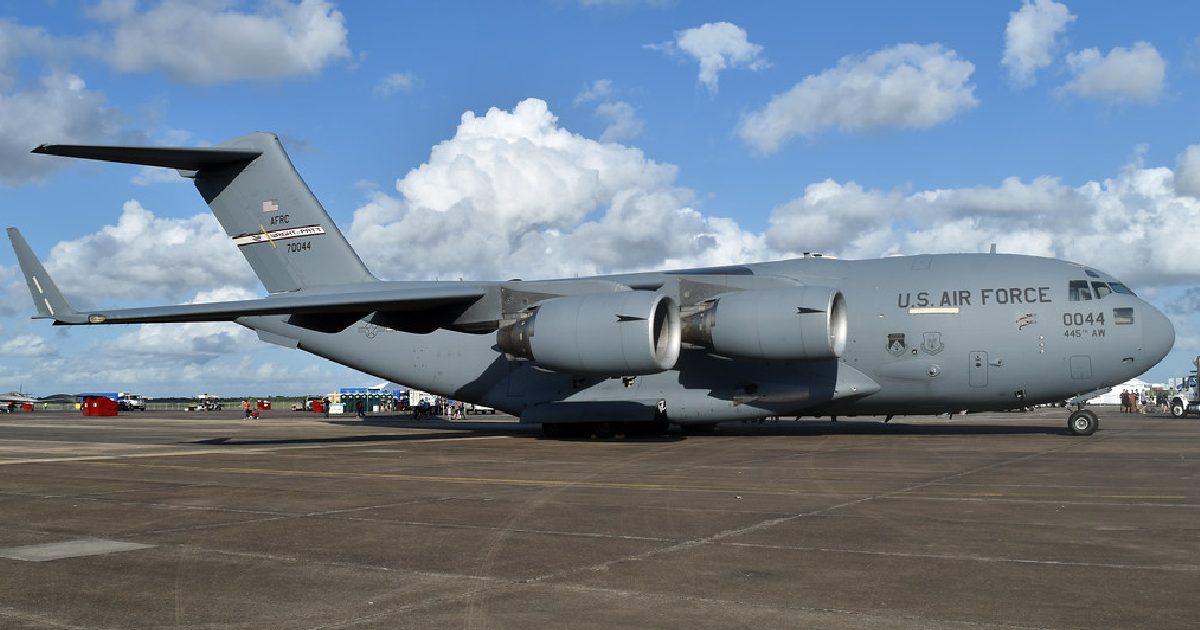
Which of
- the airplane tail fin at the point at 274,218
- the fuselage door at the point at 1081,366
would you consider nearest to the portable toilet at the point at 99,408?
the airplane tail fin at the point at 274,218

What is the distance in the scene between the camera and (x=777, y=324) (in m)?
18.6

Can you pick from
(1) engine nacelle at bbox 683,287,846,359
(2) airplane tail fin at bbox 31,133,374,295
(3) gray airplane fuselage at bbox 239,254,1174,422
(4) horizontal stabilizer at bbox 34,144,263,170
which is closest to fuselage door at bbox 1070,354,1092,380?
(3) gray airplane fuselage at bbox 239,254,1174,422

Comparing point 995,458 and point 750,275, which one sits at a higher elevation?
point 750,275

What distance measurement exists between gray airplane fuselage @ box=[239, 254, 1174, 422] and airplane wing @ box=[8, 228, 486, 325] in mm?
2154

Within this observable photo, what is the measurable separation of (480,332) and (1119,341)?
44.0 feet

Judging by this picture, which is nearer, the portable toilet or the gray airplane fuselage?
the gray airplane fuselage

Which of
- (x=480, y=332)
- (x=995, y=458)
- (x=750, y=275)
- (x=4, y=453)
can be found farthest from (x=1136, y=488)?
(x=4, y=453)

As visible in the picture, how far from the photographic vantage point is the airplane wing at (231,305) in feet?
61.9

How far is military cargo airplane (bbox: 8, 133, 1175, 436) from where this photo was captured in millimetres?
18797

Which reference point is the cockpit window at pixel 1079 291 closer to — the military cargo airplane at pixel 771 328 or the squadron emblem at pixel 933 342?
the military cargo airplane at pixel 771 328

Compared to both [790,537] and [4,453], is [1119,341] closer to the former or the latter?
[790,537]

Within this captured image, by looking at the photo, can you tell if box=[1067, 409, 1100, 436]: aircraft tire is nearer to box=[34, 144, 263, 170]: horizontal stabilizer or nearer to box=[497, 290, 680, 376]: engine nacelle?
box=[497, 290, 680, 376]: engine nacelle

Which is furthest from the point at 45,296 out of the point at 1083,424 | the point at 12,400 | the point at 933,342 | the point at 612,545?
the point at 12,400

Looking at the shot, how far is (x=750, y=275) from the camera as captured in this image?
21.5 metres
